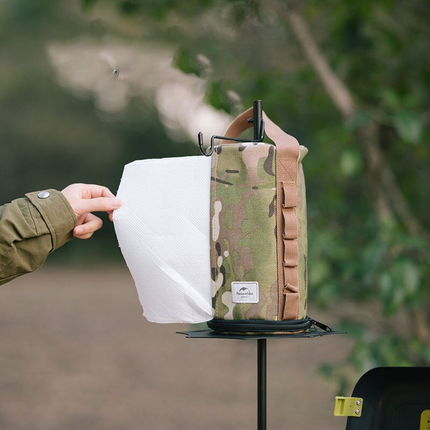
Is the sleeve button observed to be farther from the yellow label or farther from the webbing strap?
the yellow label

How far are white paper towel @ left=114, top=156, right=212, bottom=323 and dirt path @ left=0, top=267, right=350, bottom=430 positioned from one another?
187 centimetres

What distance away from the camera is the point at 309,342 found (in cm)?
634

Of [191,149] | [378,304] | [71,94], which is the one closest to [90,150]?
[71,94]

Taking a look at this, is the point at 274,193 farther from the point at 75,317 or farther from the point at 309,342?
the point at 75,317

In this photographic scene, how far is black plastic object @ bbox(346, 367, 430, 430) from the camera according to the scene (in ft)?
3.42

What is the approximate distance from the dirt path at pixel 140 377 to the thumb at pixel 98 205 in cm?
193

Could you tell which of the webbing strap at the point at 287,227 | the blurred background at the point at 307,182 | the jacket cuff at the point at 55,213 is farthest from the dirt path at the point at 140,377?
the jacket cuff at the point at 55,213

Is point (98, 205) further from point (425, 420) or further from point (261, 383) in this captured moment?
point (425, 420)

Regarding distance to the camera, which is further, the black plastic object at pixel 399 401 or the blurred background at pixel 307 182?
the blurred background at pixel 307 182

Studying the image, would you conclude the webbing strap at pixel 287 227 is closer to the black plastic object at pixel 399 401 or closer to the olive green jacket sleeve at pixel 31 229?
the black plastic object at pixel 399 401

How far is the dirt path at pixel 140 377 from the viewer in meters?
4.41

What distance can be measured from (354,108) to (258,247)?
1.60 metres

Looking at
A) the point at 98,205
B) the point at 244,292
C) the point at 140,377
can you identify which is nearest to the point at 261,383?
the point at 244,292

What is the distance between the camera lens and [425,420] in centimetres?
104
